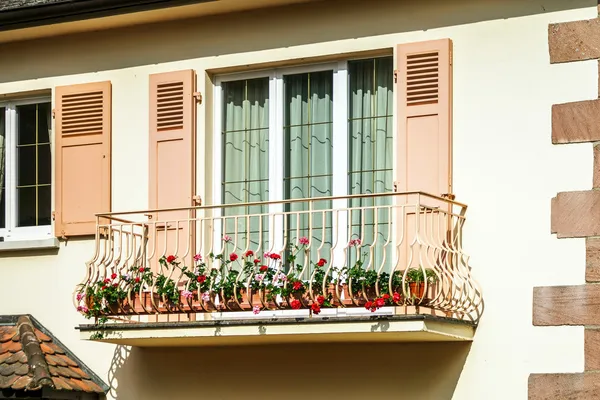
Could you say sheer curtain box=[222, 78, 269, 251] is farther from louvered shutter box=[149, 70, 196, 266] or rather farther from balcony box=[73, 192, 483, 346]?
louvered shutter box=[149, 70, 196, 266]

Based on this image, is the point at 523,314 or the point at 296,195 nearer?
the point at 523,314

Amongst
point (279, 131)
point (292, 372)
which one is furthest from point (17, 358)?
point (279, 131)

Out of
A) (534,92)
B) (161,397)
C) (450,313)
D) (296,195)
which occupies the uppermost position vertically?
(534,92)

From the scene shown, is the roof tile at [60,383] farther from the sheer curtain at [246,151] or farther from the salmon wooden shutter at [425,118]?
the salmon wooden shutter at [425,118]

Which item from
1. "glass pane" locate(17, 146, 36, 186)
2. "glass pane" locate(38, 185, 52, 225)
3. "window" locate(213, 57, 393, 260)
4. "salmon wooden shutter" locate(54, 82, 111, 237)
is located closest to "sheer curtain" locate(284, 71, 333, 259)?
"window" locate(213, 57, 393, 260)

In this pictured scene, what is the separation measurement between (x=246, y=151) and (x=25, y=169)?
2379 millimetres

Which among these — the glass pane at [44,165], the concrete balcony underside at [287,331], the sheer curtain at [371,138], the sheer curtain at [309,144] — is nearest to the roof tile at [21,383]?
the concrete balcony underside at [287,331]

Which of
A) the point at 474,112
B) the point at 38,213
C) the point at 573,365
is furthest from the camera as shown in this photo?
the point at 38,213

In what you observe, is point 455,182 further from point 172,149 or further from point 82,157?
point 82,157

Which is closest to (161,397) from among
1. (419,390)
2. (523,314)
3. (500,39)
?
(419,390)

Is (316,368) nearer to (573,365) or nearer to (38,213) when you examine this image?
(573,365)

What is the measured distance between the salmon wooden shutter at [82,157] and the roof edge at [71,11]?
0.64 m

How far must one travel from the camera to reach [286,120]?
44.5 ft

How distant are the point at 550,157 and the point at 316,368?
2.62 metres
